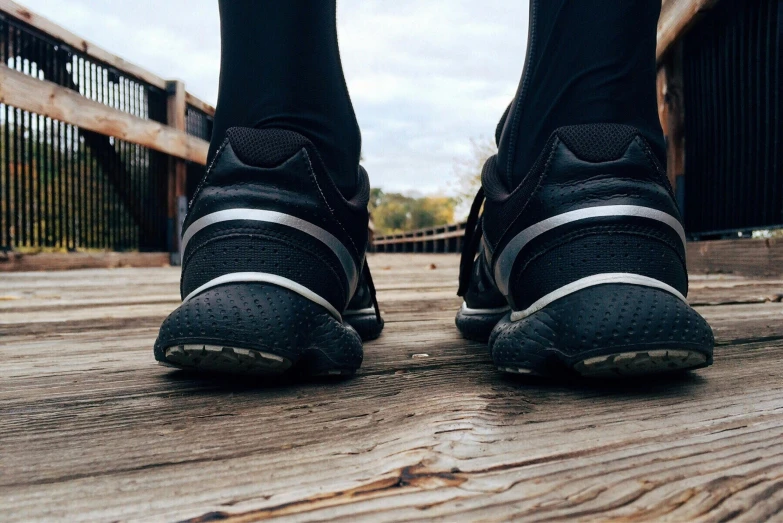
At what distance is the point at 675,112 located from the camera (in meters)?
2.76

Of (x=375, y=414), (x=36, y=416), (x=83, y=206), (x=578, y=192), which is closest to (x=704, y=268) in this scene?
(x=578, y=192)

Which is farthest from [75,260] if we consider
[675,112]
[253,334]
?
[675,112]

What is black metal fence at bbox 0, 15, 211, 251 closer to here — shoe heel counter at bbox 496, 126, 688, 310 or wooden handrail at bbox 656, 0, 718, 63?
shoe heel counter at bbox 496, 126, 688, 310

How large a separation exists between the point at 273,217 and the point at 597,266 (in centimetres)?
39

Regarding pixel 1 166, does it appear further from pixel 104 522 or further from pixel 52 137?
pixel 104 522

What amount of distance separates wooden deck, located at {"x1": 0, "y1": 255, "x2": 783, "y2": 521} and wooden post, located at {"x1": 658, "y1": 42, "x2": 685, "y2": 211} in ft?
7.31

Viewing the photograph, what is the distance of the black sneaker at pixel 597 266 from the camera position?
542 mm

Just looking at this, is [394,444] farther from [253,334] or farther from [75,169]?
[75,169]

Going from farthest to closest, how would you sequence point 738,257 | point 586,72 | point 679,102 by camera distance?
point 679,102 < point 738,257 < point 586,72

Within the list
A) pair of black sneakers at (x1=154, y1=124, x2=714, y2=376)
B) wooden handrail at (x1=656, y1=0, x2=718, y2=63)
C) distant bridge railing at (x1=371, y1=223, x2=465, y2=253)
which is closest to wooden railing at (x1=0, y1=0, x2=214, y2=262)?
pair of black sneakers at (x1=154, y1=124, x2=714, y2=376)

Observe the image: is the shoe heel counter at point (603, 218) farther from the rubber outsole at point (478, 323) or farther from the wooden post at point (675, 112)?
the wooden post at point (675, 112)

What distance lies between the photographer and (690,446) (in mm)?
426

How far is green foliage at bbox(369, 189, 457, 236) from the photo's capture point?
21.2m

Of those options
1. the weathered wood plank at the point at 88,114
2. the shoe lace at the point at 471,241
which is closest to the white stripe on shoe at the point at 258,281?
the shoe lace at the point at 471,241
